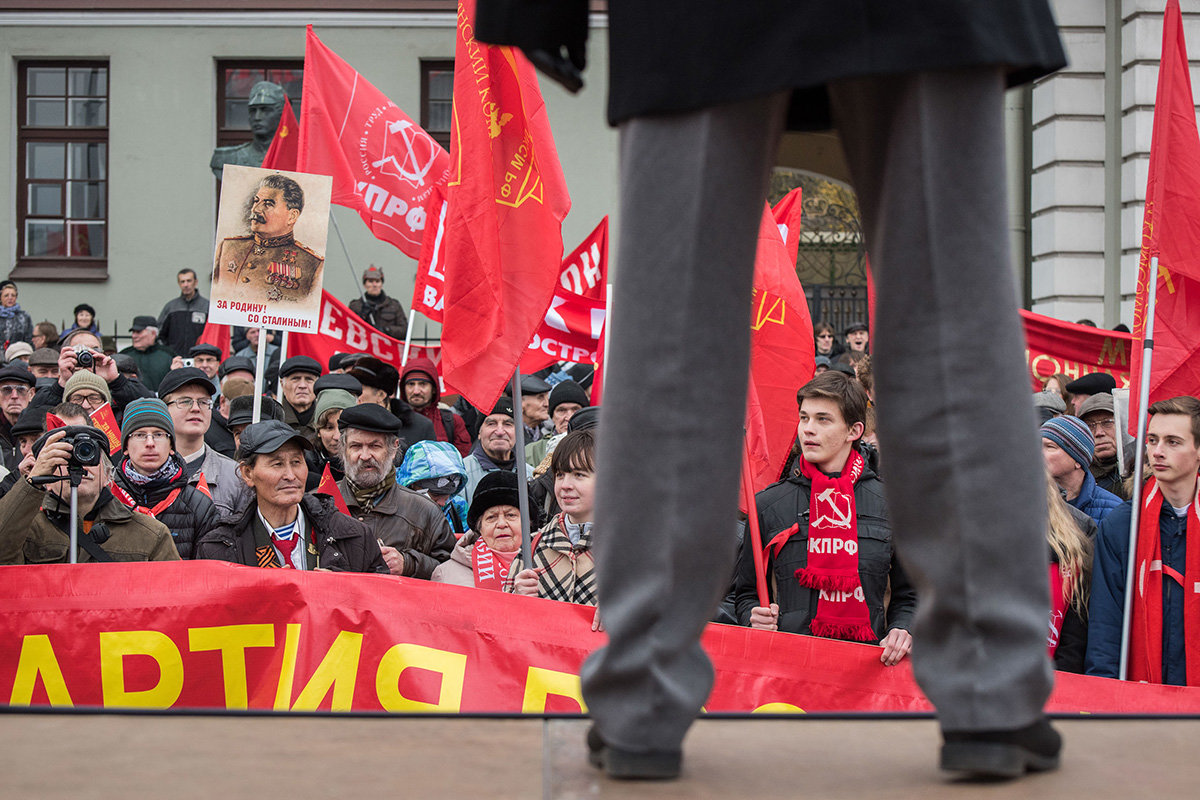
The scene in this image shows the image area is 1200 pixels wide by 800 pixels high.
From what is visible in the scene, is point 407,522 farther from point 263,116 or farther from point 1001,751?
point 263,116

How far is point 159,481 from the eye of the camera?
19.5 ft

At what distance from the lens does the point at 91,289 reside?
722 inches

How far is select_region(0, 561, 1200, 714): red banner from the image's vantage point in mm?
4305

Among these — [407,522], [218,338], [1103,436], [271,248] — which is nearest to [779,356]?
[407,522]

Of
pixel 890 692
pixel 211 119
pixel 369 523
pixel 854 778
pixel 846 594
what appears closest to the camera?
pixel 854 778

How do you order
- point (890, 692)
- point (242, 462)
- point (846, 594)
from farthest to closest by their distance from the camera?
point (242, 462), point (846, 594), point (890, 692)

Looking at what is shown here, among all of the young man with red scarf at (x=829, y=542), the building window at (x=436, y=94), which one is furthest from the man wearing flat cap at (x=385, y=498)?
the building window at (x=436, y=94)

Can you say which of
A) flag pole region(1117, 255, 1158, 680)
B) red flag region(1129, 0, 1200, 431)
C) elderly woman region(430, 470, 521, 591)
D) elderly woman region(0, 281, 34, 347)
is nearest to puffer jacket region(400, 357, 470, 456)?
elderly woman region(430, 470, 521, 591)

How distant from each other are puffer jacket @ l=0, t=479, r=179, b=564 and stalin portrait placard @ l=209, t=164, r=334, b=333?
2511 mm

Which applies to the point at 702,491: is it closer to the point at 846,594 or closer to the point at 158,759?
the point at 158,759

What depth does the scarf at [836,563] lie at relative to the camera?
4.63 meters

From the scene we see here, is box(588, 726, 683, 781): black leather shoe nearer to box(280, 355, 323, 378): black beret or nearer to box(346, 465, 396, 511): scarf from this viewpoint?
box(346, 465, 396, 511): scarf

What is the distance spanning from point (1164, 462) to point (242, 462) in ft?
11.9

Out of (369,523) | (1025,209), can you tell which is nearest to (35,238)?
(1025,209)
